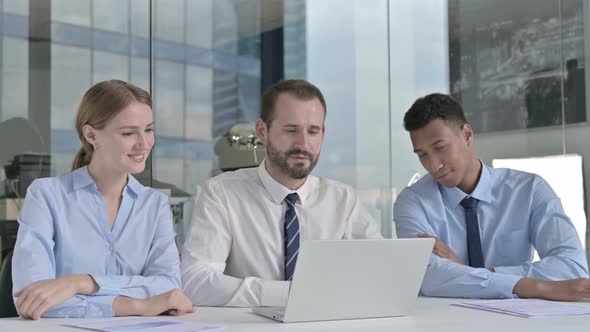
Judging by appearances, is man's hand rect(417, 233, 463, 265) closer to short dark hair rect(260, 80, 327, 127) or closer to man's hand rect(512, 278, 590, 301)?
man's hand rect(512, 278, 590, 301)

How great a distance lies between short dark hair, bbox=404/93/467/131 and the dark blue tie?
0.35m

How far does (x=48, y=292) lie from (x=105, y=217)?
425 mm

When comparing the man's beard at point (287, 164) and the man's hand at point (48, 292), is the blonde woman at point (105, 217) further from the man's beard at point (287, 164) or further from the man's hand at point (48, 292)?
the man's beard at point (287, 164)

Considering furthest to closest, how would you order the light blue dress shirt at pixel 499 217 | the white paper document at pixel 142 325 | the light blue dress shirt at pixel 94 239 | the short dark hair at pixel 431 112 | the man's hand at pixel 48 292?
the short dark hair at pixel 431 112
the light blue dress shirt at pixel 499 217
the light blue dress shirt at pixel 94 239
the man's hand at pixel 48 292
the white paper document at pixel 142 325

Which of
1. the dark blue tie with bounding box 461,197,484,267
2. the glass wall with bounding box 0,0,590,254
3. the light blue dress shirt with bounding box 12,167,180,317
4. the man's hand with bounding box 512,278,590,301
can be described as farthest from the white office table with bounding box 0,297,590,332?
the glass wall with bounding box 0,0,590,254

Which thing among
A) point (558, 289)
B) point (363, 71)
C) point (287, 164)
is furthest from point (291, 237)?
point (363, 71)

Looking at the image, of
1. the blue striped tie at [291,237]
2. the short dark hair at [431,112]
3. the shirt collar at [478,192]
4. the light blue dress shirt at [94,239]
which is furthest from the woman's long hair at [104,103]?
the shirt collar at [478,192]

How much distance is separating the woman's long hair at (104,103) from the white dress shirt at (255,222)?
47cm

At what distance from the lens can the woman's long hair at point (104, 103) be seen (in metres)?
2.45

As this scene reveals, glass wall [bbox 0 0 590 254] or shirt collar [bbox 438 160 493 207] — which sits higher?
glass wall [bbox 0 0 590 254]

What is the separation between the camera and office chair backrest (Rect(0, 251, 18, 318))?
2.46 m

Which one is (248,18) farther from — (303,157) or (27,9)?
(303,157)

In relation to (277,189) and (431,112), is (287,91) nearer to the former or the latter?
(277,189)

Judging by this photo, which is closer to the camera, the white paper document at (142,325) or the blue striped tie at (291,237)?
the white paper document at (142,325)
